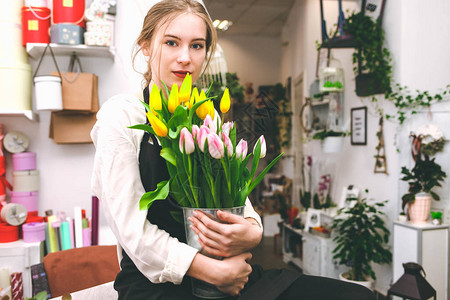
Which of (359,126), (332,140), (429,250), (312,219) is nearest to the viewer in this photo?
(429,250)

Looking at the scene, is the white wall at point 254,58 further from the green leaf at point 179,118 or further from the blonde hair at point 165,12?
the green leaf at point 179,118

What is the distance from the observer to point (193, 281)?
946mm

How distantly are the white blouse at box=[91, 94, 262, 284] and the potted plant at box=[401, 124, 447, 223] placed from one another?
93.8 inches

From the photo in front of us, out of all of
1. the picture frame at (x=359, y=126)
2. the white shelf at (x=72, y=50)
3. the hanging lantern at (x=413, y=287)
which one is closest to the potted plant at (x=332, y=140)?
the picture frame at (x=359, y=126)

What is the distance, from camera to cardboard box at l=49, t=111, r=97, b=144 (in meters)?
2.19

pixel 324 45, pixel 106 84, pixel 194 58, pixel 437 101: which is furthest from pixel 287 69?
pixel 194 58

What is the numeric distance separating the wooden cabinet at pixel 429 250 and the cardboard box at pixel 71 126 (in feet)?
7.56

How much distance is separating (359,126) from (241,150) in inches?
124

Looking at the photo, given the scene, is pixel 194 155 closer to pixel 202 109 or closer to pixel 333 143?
pixel 202 109

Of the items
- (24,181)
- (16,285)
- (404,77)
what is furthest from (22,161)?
(404,77)

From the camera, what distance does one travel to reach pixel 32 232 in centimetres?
205

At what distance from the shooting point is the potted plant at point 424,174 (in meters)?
2.73

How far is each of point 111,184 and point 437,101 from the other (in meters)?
2.76

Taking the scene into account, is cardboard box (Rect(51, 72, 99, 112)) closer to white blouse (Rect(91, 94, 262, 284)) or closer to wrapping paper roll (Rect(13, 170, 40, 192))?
wrapping paper roll (Rect(13, 170, 40, 192))
